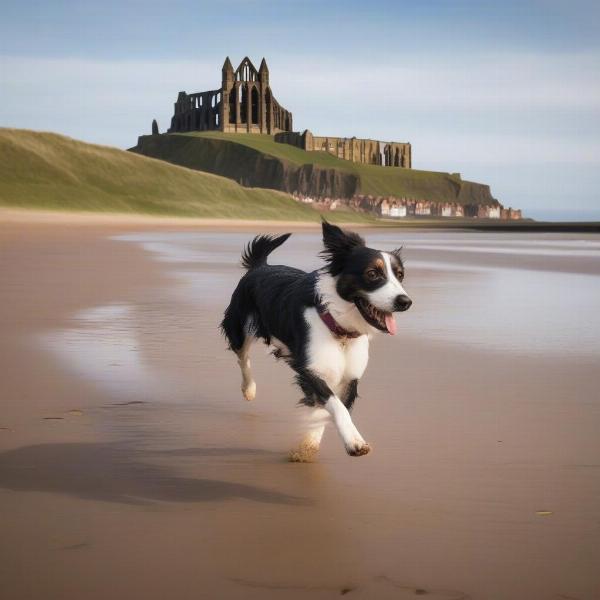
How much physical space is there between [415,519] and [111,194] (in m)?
111

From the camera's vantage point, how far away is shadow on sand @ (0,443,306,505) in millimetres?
4766

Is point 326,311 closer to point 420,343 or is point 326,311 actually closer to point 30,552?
point 30,552

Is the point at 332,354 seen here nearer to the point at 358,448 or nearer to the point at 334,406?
the point at 334,406

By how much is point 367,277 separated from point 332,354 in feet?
1.56

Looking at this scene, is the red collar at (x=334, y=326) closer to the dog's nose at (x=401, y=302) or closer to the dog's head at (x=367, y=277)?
the dog's head at (x=367, y=277)

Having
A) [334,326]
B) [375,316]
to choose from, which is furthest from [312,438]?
[375,316]

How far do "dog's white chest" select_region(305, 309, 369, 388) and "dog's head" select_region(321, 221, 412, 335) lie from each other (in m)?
0.20

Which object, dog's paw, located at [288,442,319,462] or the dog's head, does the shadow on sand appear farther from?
the dog's head

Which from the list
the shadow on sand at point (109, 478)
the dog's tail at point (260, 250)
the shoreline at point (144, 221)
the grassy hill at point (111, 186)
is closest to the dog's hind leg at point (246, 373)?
the dog's tail at point (260, 250)

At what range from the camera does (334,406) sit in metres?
5.19

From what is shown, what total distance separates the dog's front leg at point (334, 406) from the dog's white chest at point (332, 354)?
8 cm

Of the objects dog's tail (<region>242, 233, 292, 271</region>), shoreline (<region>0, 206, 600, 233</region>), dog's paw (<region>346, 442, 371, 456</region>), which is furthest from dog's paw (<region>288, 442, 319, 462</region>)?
shoreline (<region>0, 206, 600, 233</region>)

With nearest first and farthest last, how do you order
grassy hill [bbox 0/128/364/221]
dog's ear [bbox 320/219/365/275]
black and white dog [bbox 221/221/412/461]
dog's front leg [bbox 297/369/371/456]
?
dog's front leg [bbox 297/369/371/456]
black and white dog [bbox 221/221/412/461]
dog's ear [bbox 320/219/365/275]
grassy hill [bbox 0/128/364/221]

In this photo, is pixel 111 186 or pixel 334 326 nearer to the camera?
pixel 334 326
